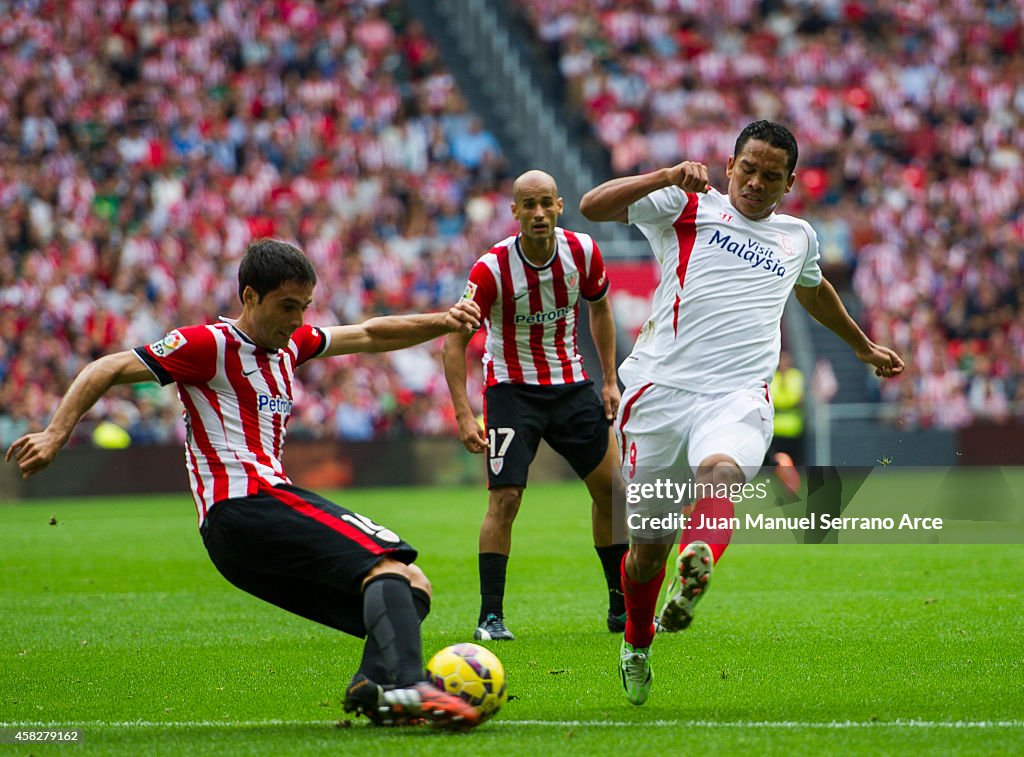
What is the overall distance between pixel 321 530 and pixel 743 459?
4.97 ft

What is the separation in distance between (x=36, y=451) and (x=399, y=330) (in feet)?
5.02

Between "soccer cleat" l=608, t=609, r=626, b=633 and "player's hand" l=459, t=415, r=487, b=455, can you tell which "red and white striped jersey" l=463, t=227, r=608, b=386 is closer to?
"player's hand" l=459, t=415, r=487, b=455

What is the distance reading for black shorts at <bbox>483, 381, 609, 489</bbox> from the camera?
8047 mm

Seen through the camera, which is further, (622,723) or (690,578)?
(622,723)

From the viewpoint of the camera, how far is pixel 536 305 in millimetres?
8117

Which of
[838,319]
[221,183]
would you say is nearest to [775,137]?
[838,319]

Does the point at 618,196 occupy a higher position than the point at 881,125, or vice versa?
the point at 881,125

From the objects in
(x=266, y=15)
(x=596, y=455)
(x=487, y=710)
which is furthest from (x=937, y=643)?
(x=266, y=15)

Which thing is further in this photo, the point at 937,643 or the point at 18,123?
the point at 18,123

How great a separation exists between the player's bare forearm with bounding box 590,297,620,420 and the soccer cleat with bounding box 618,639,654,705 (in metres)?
2.62

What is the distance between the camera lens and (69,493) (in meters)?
19.0

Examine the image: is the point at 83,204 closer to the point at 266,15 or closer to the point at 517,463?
the point at 266,15

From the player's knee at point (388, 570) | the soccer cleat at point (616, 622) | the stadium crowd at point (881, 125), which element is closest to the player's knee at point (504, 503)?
the soccer cleat at point (616, 622)

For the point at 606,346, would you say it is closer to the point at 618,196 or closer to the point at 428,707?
the point at 618,196
